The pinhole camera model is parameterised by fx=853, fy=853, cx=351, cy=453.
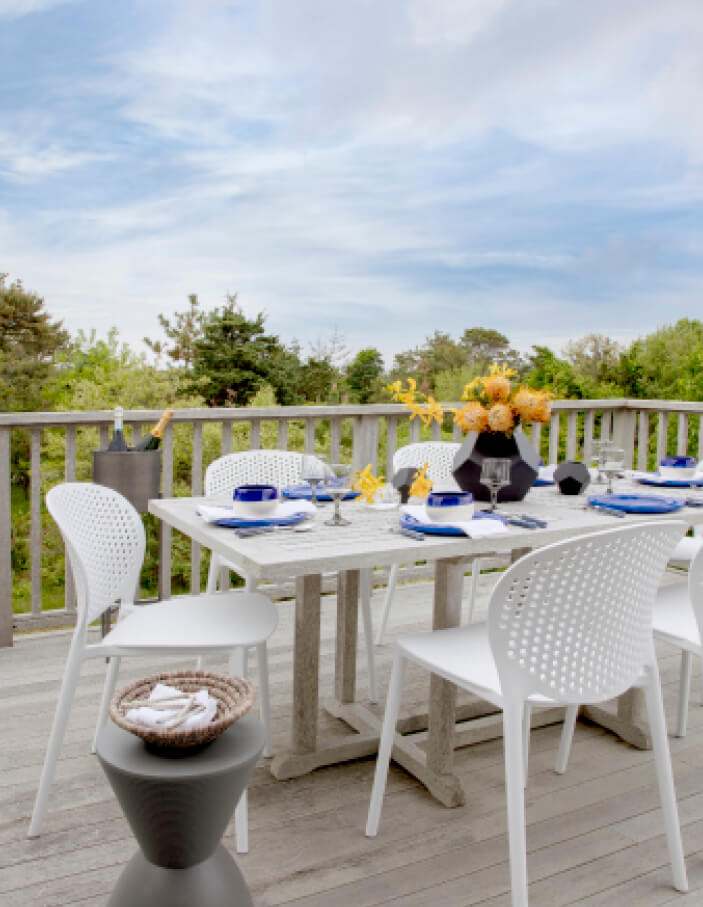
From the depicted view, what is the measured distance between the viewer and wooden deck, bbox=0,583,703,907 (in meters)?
1.88

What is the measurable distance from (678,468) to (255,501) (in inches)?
59.4

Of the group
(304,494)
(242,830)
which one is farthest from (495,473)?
(242,830)

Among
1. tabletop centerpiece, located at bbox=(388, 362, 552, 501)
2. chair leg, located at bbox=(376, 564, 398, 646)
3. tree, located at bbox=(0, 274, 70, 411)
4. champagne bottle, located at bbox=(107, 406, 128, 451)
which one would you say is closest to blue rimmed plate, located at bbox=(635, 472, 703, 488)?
tabletop centerpiece, located at bbox=(388, 362, 552, 501)

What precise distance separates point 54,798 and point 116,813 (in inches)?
7.9

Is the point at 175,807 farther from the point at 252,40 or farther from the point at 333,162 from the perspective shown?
the point at 333,162

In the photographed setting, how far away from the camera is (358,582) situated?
2.82m

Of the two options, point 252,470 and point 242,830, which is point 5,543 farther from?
point 242,830

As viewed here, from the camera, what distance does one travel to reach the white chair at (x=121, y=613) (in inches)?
82.3

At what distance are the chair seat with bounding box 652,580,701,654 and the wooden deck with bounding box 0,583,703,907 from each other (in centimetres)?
46

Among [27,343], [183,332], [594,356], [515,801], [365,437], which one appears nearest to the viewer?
[515,801]

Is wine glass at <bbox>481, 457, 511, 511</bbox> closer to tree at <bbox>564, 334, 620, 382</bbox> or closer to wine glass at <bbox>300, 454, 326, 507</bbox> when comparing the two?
wine glass at <bbox>300, 454, 326, 507</bbox>

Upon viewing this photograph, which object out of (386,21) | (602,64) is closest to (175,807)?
(386,21)

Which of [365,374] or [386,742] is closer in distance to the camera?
[386,742]

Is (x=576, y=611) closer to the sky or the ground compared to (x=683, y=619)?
closer to the sky
